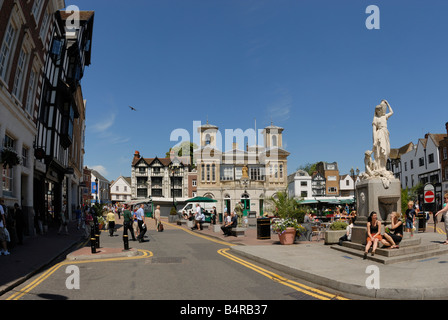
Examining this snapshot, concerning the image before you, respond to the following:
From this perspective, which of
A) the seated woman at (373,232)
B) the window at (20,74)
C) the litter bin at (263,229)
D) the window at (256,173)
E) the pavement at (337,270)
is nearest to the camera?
the pavement at (337,270)

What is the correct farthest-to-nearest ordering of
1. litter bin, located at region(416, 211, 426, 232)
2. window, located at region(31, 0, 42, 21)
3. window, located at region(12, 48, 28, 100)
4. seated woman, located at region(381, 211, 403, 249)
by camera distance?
litter bin, located at region(416, 211, 426, 232), window, located at region(31, 0, 42, 21), window, located at region(12, 48, 28, 100), seated woman, located at region(381, 211, 403, 249)

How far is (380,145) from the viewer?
12.5 meters

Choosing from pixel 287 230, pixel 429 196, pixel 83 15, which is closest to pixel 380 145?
pixel 287 230

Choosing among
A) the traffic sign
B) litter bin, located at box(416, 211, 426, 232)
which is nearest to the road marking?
the traffic sign

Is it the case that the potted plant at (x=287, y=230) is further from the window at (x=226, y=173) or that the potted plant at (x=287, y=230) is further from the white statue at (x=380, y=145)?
the window at (x=226, y=173)

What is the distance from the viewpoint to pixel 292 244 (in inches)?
618

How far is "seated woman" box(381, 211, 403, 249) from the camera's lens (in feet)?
34.1

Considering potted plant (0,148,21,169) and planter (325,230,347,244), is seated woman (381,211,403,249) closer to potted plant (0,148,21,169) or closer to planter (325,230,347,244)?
planter (325,230,347,244)

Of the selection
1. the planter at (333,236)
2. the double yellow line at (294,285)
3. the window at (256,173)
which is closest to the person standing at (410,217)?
the planter at (333,236)

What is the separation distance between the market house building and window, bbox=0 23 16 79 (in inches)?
1753

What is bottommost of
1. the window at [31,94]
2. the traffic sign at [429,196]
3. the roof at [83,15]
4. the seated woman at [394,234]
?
the seated woman at [394,234]

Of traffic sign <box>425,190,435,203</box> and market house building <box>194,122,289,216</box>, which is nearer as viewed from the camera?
traffic sign <box>425,190,435,203</box>

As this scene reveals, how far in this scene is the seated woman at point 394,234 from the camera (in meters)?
10.4

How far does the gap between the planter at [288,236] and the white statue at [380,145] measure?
4.18 m
